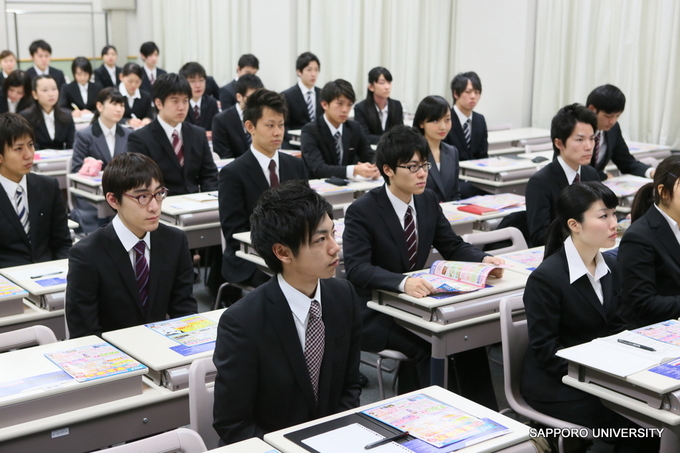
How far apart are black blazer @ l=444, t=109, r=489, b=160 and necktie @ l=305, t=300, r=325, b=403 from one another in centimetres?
411

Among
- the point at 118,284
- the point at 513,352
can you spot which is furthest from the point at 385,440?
the point at 118,284

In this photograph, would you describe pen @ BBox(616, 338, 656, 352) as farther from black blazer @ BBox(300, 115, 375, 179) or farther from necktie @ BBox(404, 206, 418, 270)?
black blazer @ BBox(300, 115, 375, 179)

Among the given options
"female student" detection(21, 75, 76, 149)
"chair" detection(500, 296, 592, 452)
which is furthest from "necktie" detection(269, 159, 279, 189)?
"female student" detection(21, 75, 76, 149)

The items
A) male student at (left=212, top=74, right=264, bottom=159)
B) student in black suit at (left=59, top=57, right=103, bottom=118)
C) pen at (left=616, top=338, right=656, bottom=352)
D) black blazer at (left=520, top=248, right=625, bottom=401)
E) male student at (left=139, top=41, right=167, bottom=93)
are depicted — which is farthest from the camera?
male student at (left=139, top=41, right=167, bottom=93)

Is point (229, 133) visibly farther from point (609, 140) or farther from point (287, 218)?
point (287, 218)

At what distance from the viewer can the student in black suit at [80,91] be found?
9438 mm

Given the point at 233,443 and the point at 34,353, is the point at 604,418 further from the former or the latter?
the point at 34,353

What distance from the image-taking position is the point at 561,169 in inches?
167

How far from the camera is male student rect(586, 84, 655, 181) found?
5.15 m

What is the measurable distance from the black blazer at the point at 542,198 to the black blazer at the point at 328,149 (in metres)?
1.54

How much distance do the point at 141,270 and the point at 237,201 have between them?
1268 mm

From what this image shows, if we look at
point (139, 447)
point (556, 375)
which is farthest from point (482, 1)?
point (139, 447)

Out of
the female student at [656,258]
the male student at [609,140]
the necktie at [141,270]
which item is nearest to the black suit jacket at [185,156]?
the necktie at [141,270]

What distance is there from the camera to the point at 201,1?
11.3 meters
